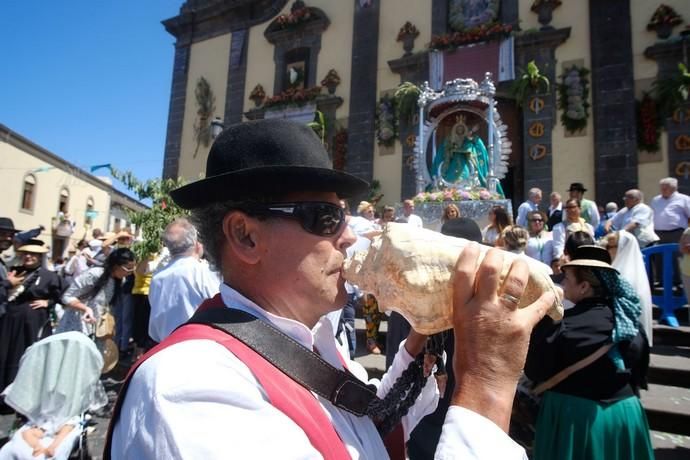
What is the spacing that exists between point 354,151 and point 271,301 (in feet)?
44.1

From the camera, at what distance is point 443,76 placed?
43.0 ft

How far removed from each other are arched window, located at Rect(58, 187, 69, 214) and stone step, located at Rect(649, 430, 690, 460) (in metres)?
33.0

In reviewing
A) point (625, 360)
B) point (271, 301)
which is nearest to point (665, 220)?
point (625, 360)

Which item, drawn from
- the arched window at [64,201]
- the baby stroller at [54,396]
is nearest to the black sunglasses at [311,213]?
the baby stroller at [54,396]

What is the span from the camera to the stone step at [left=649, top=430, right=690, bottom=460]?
11.4 ft

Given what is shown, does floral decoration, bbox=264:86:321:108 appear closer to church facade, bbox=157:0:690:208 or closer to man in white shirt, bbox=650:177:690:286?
church facade, bbox=157:0:690:208

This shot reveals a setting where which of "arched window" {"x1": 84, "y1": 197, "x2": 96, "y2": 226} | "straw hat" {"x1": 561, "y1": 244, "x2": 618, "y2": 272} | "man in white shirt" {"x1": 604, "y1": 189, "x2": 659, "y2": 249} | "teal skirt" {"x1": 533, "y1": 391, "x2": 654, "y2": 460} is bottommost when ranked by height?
"teal skirt" {"x1": 533, "y1": 391, "x2": 654, "y2": 460}

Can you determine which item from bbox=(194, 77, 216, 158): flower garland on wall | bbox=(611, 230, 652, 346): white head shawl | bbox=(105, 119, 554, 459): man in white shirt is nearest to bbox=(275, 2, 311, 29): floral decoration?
bbox=(194, 77, 216, 158): flower garland on wall

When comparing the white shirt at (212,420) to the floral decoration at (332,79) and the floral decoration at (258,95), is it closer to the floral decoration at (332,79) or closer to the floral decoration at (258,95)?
the floral decoration at (332,79)

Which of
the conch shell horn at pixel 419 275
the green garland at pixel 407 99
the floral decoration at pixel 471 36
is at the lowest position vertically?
the conch shell horn at pixel 419 275

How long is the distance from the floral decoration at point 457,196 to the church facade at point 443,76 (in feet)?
9.23

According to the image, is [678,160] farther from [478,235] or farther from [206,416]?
[206,416]

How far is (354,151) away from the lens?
14.3 m

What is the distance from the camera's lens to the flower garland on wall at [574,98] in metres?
11.3
